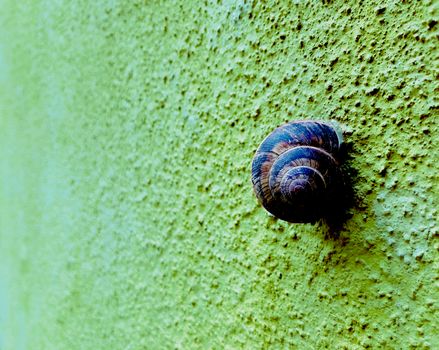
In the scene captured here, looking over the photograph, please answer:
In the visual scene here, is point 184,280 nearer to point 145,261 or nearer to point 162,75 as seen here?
point 145,261

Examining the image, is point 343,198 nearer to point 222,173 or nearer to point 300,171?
point 300,171

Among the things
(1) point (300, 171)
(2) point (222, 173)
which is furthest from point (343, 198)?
(2) point (222, 173)

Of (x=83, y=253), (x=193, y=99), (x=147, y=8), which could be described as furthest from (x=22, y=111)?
(x=193, y=99)

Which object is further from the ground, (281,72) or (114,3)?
(114,3)

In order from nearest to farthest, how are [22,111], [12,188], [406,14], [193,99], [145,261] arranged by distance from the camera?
1. [406,14]
2. [193,99]
3. [145,261]
4. [22,111]
5. [12,188]
